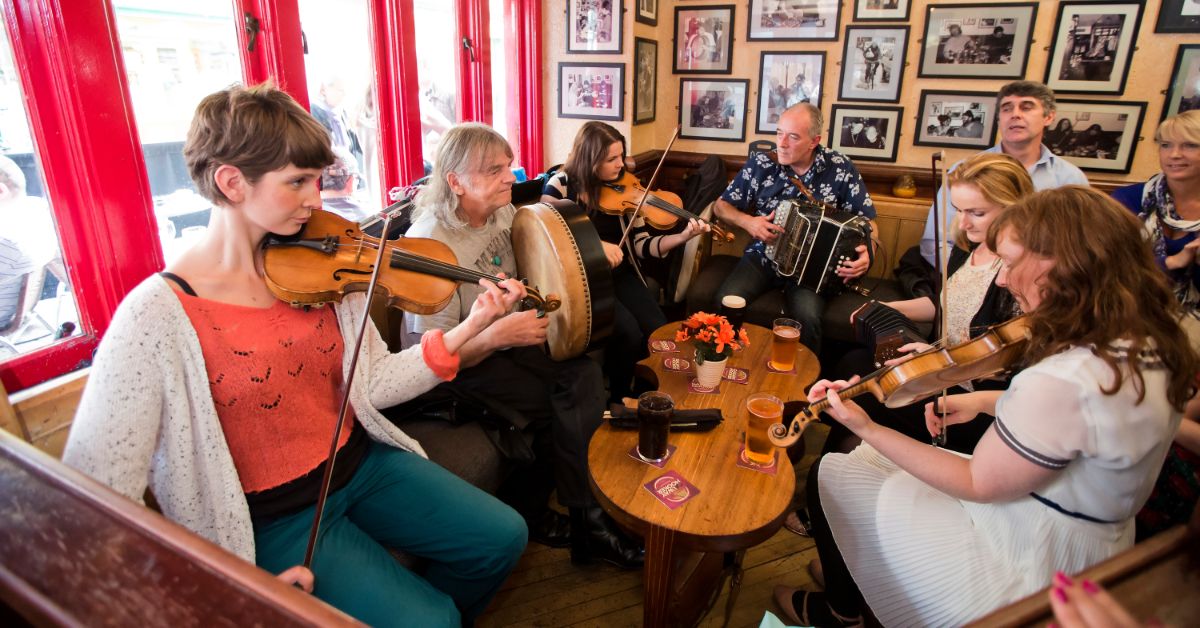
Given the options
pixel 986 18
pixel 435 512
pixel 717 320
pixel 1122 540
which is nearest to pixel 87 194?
pixel 435 512

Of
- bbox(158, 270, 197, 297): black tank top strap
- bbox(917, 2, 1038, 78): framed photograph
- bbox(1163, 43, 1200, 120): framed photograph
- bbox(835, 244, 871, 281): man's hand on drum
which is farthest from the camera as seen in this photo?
bbox(917, 2, 1038, 78): framed photograph

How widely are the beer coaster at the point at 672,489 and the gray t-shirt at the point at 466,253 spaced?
2.67 feet

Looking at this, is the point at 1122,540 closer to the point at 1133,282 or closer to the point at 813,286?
the point at 1133,282

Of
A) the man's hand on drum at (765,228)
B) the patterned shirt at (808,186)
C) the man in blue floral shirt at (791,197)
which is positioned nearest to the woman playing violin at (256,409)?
the man in blue floral shirt at (791,197)

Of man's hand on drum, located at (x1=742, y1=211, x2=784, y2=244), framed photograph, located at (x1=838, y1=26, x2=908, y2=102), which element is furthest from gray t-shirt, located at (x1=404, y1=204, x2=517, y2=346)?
framed photograph, located at (x1=838, y1=26, x2=908, y2=102)

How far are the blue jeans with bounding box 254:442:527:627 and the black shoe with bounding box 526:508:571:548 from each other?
0.58 metres

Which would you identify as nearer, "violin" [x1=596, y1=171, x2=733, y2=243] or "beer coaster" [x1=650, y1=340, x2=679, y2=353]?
"beer coaster" [x1=650, y1=340, x2=679, y2=353]

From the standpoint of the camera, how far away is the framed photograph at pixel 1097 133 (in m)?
3.61

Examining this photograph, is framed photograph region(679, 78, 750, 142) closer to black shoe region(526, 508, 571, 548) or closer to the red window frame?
the red window frame

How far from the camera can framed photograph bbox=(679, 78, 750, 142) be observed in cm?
438

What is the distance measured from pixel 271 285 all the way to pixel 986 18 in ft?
13.6

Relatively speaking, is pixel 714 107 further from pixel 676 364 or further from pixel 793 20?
pixel 676 364

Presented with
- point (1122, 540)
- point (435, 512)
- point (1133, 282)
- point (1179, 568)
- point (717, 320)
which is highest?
Answer: point (1133, 282)

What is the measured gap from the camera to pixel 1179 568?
65 centimetres
